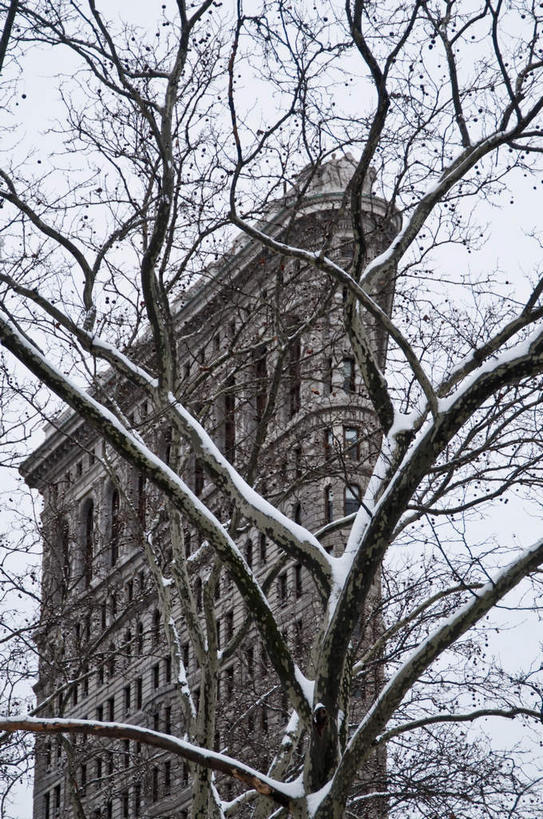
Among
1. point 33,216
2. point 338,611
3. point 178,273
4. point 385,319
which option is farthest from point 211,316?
point 338,611

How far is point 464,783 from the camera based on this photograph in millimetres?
13359

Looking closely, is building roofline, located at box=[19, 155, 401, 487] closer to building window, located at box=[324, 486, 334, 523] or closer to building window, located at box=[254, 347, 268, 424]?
building window, located at box=[254, 347, 268, 424]

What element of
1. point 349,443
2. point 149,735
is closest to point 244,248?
point 349,443

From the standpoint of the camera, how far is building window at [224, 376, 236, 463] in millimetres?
15853

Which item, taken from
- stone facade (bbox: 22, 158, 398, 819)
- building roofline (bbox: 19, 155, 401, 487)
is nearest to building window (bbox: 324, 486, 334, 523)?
stone facade (bbox: 22, 158, 398, 819)

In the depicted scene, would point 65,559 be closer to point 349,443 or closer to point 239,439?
point 239,439

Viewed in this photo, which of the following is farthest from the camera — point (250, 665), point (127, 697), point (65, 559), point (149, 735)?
point (127, 697)

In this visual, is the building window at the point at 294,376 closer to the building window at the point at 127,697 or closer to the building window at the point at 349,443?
the building window at the point at 349,443

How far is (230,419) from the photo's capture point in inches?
698

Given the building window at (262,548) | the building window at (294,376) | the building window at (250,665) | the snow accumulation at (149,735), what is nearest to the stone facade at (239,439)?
the building window at (294,376)

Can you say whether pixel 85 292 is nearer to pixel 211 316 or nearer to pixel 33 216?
pixel 33 216

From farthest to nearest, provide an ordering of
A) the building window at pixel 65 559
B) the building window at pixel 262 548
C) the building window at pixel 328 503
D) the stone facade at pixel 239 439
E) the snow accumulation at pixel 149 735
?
the building window at pixel 262 548
the building window at pixel 328 503
the building window at pixel 65 559
the stone facade at pixel 239 439
the snow accumulation at pixel 149 735

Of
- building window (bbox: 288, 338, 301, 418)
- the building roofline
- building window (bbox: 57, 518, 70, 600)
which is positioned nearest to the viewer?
the building roofline

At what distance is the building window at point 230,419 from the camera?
15.9 meters
